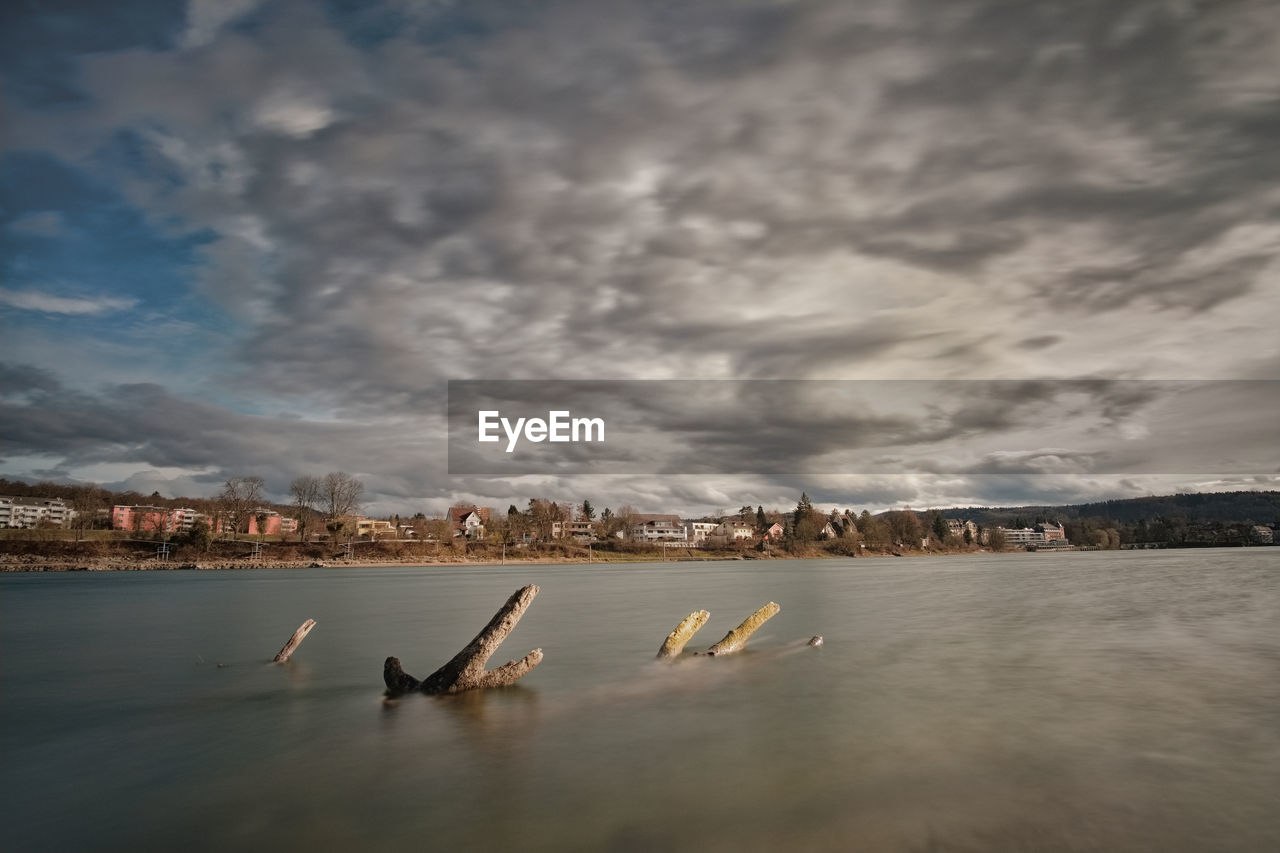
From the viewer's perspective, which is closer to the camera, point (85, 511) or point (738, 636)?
point (738, 636)

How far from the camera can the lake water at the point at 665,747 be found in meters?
6.66

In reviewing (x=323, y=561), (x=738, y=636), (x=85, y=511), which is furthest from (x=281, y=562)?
(x=738, y=636)

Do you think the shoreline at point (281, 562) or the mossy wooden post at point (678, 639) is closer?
the mossy wooden post at point (678, 639)

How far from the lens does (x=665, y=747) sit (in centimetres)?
934

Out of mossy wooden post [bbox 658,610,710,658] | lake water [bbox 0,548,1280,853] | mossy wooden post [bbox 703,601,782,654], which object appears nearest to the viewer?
lake water [bbox 0,548,1280,853]

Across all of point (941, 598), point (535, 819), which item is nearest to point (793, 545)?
point (941, 598)

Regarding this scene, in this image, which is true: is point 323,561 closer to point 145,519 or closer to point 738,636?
point 145,519

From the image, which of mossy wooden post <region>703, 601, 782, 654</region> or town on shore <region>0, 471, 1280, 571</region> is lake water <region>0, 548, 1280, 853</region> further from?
town on shore <region>0, 471, 1280, 571</region>

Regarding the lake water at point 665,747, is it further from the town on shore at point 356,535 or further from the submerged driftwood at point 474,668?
the town on shore at point 356,535

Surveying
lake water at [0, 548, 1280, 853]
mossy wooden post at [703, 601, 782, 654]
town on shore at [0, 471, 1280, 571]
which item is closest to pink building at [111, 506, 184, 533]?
town on shore at [0, 471, 1280, 571]

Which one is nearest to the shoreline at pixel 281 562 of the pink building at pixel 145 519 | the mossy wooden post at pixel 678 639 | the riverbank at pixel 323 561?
the riverbank at pixel 323 561

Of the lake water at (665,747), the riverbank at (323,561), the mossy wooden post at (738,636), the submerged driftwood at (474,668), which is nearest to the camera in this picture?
the lake water at (665,747)

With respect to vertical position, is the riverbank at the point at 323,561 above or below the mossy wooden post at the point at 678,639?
below

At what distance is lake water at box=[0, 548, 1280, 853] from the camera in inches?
262
